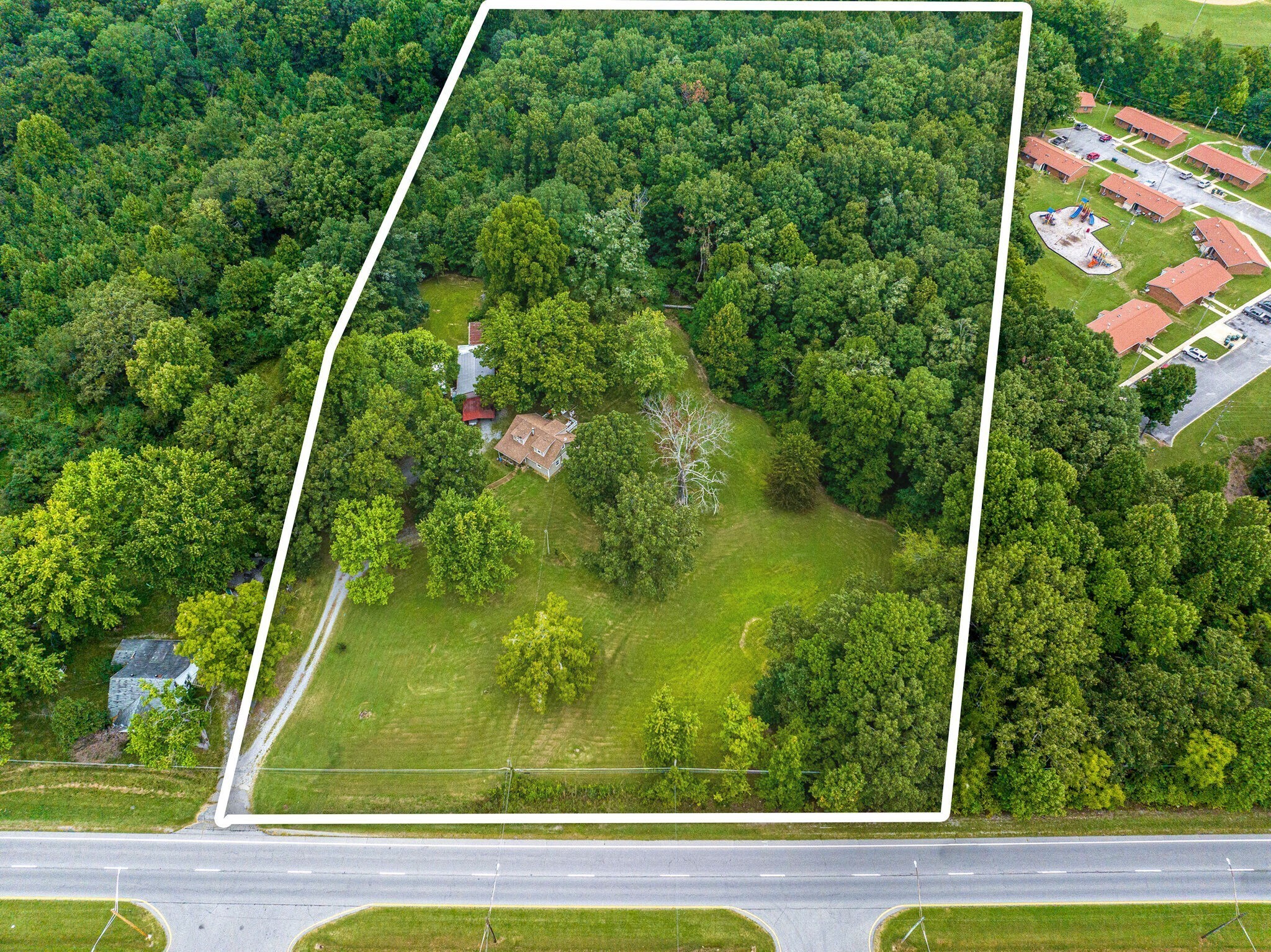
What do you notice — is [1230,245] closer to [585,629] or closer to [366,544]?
[585,629]

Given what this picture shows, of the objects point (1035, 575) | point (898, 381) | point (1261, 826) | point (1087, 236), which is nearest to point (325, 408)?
point (898, 381)

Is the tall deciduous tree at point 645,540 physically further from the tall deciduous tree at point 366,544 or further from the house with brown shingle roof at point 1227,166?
the house with brown shingle roof at point 1227,166

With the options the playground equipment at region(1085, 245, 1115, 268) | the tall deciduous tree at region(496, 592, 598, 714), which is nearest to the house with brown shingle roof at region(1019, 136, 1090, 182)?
the playground equipment at region(1085, 245, 1115, 268)

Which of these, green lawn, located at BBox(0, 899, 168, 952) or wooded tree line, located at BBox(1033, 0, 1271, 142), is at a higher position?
wooded tree line, located at BBox(1033, 0, 1271, 142)

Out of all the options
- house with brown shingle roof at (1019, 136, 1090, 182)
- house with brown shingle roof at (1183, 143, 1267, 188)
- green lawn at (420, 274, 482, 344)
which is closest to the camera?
green lawn at (420, 274, 482, 344)

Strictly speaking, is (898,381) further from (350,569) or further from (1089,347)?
(350,569)

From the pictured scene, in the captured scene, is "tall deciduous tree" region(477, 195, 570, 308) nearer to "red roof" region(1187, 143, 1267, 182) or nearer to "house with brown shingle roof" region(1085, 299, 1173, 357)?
"house with brown shingle roof" region(1085, 299, 1173, 357)

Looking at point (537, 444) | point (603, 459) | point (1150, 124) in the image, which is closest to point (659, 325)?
point (537, 444)
